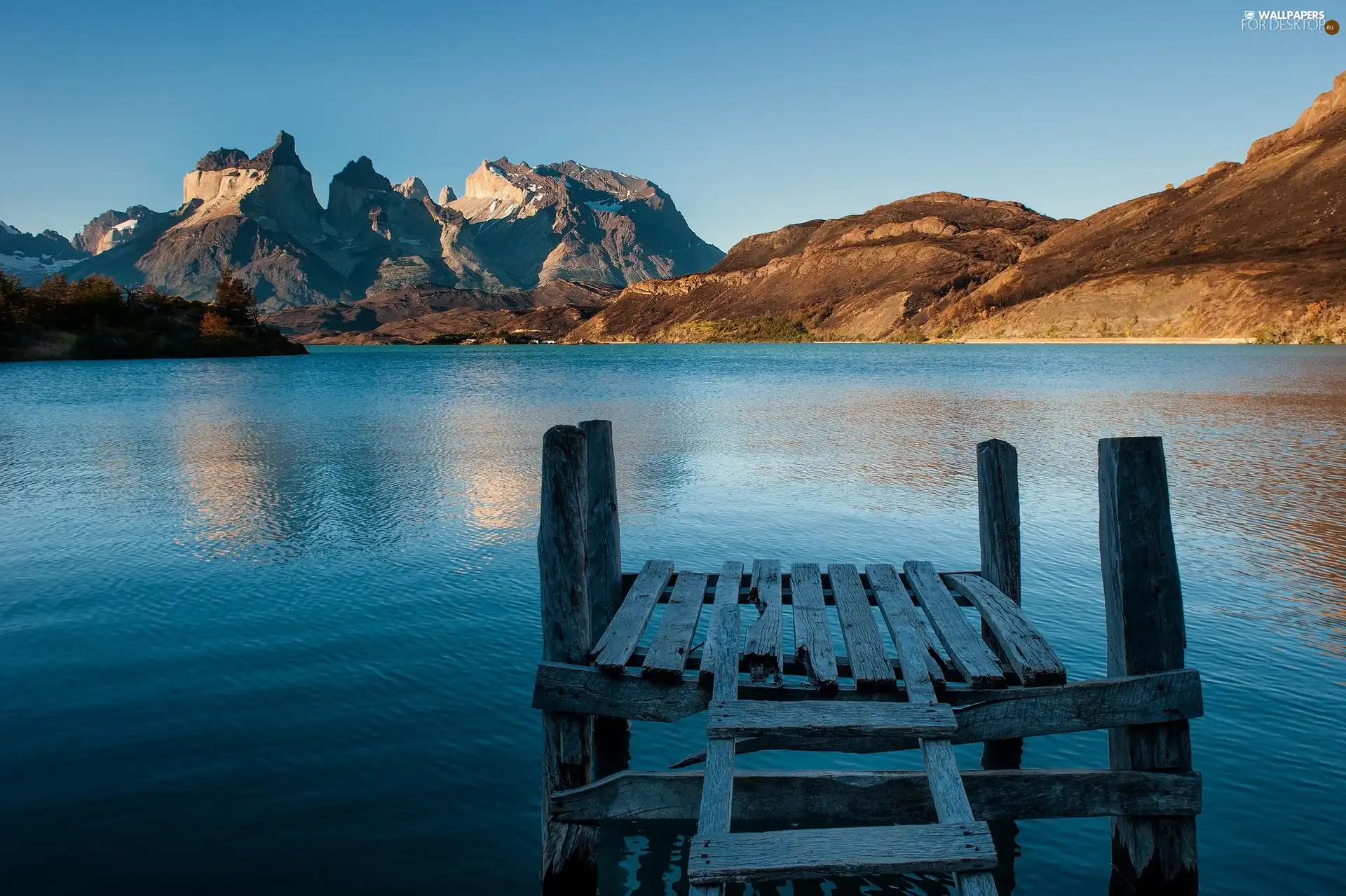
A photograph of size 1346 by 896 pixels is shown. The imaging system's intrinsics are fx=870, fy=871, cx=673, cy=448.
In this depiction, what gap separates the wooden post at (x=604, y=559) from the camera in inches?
312

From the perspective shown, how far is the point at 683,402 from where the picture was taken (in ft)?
167

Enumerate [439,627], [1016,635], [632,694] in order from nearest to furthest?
[632,694] → [1016,635] → [439,627]

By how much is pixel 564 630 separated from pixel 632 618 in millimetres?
998

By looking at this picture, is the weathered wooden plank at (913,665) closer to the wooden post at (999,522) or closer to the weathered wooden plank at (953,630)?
the weathered wooden plank at (953,630)

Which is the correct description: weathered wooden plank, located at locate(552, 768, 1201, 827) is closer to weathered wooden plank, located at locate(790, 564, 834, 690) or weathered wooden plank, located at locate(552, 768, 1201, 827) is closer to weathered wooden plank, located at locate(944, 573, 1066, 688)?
weathered wooden plank, located at locate(944, 573, 1066, 688)

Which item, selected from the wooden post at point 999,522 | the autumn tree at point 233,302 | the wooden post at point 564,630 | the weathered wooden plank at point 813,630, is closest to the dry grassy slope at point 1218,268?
the wooden post at point 999,522

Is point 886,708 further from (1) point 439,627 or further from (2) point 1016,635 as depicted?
(1) point 439,627

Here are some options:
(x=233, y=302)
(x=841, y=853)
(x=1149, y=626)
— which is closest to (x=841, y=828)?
(x=841, y=853)

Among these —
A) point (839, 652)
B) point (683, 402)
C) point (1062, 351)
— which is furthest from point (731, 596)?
point (1062, 351)

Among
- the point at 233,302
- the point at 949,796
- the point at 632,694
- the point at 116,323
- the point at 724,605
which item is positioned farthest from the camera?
the point at 233,302

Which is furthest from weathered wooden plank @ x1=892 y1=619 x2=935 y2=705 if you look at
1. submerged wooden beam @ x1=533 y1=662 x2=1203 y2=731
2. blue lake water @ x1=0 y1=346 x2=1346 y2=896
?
blue lake water @ x1=0 y1=346 x2=1346 y2=896

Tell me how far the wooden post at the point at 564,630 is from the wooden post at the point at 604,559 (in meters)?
1.48

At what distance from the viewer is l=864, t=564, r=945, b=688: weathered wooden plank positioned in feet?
19.8

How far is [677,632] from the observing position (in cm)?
660
